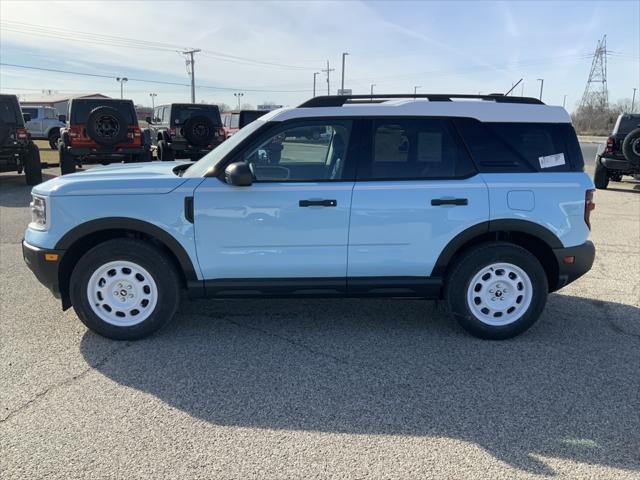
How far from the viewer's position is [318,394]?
3.36 metres

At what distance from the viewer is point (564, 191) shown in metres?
4.10

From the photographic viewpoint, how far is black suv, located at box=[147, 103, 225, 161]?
Result: 15.9 m

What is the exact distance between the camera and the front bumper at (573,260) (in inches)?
165

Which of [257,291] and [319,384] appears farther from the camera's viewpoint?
[257,291]

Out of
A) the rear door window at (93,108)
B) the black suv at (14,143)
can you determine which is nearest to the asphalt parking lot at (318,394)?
the black suv at (14,143)

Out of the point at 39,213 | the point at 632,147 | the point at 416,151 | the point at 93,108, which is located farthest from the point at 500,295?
the point at 93,108

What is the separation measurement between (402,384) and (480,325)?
1066 millimetres

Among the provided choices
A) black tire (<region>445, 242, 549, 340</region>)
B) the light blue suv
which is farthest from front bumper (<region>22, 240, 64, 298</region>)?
black tire (<region>445, 242, 549, 340</region>)

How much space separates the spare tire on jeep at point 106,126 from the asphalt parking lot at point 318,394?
8429mm

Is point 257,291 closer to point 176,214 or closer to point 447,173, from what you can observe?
point 176,214

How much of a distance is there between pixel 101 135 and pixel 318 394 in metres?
11.3

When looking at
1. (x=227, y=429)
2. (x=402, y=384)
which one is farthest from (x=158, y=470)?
(x=402, y=384)

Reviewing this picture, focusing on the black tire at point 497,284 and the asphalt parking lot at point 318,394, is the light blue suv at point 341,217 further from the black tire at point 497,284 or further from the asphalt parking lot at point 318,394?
the asphalt parking lot at point 318,394

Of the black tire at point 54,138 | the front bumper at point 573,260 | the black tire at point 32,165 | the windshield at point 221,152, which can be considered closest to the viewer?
the windshield at point 221,152
